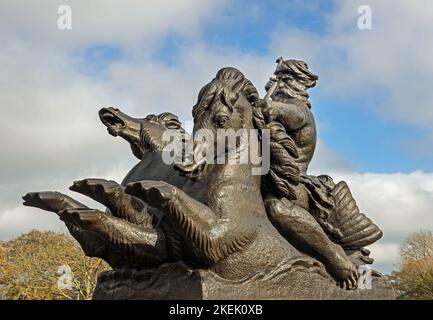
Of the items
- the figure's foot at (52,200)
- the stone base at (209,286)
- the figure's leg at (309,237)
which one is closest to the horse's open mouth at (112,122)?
the figure's foot at (52,200)

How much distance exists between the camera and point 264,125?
4188 mm

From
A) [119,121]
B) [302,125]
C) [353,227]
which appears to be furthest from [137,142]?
[353,227]

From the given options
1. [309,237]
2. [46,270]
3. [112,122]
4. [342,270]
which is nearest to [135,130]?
[112,122]

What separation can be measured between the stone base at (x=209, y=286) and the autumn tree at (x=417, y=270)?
85.4 feet

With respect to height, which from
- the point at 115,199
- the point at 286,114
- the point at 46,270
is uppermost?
the point at 46,270

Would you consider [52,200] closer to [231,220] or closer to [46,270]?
[231,220]

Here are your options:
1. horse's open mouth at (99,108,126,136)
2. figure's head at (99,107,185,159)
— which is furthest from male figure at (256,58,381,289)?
horse's open mouth at (99,108,126,136)

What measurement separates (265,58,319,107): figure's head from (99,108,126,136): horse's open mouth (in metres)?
1.25

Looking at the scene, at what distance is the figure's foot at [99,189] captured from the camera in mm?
3830

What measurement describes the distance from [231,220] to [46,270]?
20.5m

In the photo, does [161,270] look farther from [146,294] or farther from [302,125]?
[302,125]

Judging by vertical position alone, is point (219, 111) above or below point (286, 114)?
below

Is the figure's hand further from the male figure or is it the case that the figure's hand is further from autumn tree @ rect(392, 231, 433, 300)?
autumn tree @ rect(392, 231, 433, 300)
